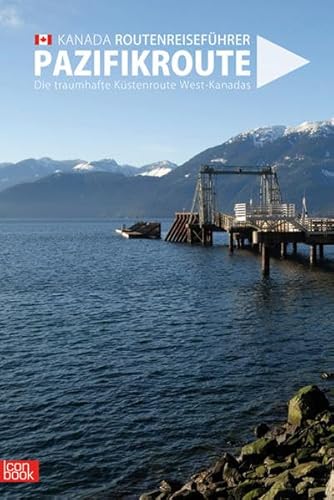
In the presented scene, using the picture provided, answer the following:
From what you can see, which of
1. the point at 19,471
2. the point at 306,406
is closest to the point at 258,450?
the point at 306,406

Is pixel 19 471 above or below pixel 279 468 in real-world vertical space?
below

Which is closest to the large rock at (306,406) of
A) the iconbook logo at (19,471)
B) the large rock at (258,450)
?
the large rock at (258,450)

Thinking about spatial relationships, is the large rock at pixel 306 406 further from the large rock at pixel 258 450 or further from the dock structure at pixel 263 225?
the dock structure at pixel 263 225

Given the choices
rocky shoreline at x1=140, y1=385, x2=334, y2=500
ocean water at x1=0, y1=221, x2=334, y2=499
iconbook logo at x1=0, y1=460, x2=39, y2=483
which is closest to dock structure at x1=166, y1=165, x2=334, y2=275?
ocean water at x1=0, y1=221, x2=334, y2=499

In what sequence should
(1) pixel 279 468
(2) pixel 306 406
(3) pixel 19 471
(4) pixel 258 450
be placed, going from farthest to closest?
(2) pixel 306 406 < (3) pixel 19 471 < (4) pixel 258 450 < (1) pixel 279 468

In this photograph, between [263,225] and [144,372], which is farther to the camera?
[263,225]

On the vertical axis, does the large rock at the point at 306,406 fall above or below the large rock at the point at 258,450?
above

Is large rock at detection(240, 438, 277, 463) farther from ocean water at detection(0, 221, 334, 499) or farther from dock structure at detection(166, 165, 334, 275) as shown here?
dock structure at detection(166, 165, 334, 275)

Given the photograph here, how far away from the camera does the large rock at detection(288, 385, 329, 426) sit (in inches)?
Result: 809

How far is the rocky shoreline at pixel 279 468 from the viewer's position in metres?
14.4

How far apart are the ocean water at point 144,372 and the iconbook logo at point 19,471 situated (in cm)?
29

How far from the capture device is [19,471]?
60.0ft

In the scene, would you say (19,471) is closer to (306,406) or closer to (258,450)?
(258,450)

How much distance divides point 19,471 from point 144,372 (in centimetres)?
993
